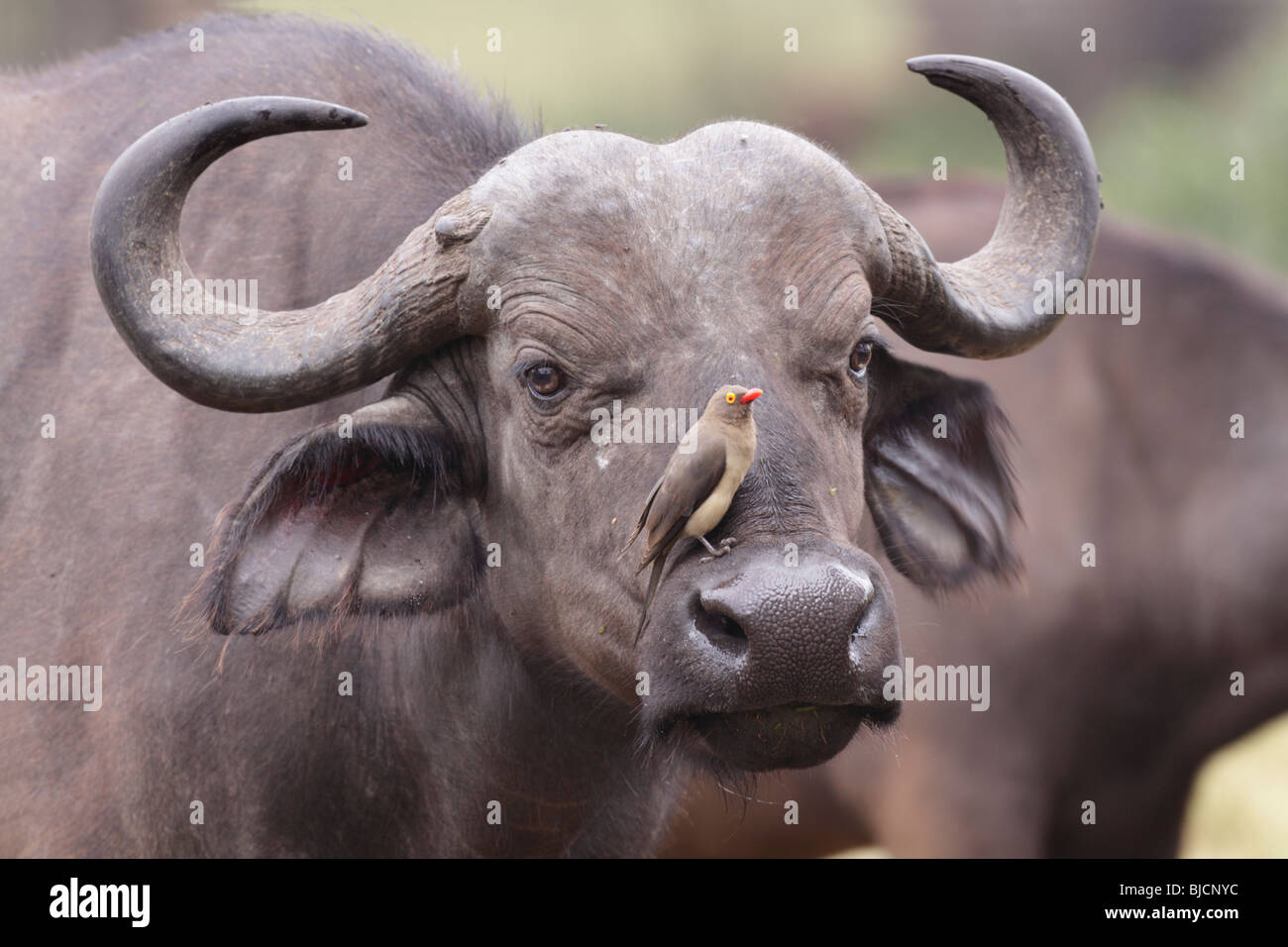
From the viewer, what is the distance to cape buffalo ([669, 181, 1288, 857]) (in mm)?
7242

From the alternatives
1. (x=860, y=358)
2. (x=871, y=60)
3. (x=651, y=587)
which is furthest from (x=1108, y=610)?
(x=871, y=60)

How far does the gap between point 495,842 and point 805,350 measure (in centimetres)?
185

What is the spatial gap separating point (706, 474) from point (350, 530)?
1.28 meters

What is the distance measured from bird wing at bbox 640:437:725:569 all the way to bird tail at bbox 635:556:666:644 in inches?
2.5

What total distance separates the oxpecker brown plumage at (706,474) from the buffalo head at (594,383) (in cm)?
8

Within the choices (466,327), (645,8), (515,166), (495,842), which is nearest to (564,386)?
(466,327)

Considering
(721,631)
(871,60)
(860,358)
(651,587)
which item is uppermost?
(871,60)

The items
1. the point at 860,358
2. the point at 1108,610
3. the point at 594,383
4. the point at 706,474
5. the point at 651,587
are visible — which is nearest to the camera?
the point at 706,474

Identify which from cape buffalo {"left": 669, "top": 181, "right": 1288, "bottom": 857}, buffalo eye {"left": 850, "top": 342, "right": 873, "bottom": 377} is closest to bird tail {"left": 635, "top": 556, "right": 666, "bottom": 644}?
buffalo eye {"left": 850, "top": 342, "right": 873, "bottom": 377}

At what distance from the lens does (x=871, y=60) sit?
86.3 feet

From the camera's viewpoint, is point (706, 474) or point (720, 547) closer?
point (706, 474)

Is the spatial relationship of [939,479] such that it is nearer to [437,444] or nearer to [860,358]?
[860,358]

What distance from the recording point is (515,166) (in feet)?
13.2

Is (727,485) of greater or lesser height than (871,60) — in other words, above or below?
below
